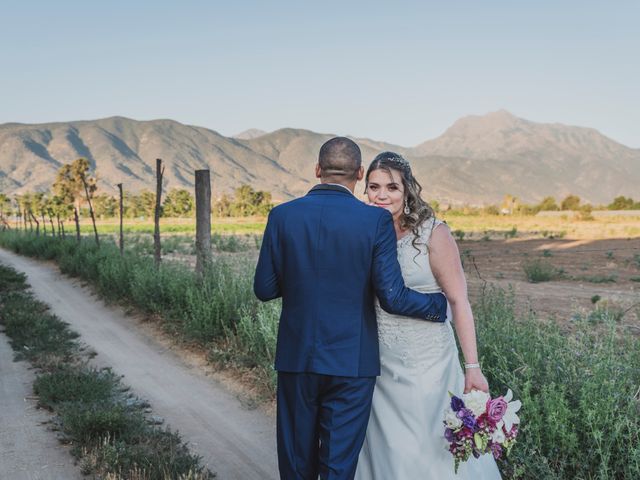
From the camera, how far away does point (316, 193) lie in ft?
9.06

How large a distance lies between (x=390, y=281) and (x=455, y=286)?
432 millimetres

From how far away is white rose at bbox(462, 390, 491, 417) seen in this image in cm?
276

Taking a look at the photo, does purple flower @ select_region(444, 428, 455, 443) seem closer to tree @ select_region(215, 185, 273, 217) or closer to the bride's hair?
the bride's hair

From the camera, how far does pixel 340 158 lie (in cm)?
276

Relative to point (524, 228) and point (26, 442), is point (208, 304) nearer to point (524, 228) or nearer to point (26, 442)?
point (26, 442)

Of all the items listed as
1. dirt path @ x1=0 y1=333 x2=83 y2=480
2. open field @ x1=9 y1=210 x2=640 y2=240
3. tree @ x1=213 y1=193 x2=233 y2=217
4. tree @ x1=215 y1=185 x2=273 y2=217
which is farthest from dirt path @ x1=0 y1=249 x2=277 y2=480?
tree @ x1=213 y1=193 x2=233 y2=217

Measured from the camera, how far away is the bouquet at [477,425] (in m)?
2.73

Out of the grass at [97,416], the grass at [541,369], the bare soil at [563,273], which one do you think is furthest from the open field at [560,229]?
the grass at [97,416]

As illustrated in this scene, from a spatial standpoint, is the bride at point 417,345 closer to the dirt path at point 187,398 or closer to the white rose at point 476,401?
the white rose at point 476,401

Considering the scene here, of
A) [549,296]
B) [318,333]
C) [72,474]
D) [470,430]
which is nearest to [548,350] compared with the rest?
[470,430]

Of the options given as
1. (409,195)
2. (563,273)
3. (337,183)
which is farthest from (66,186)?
(337,183)

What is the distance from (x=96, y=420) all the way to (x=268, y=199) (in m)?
106

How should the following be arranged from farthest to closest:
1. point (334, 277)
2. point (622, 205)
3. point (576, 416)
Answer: point (622, 205) < point (576, 416) < point (334, 277)

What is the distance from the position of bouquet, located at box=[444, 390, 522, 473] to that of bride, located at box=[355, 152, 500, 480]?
0.68 ft
